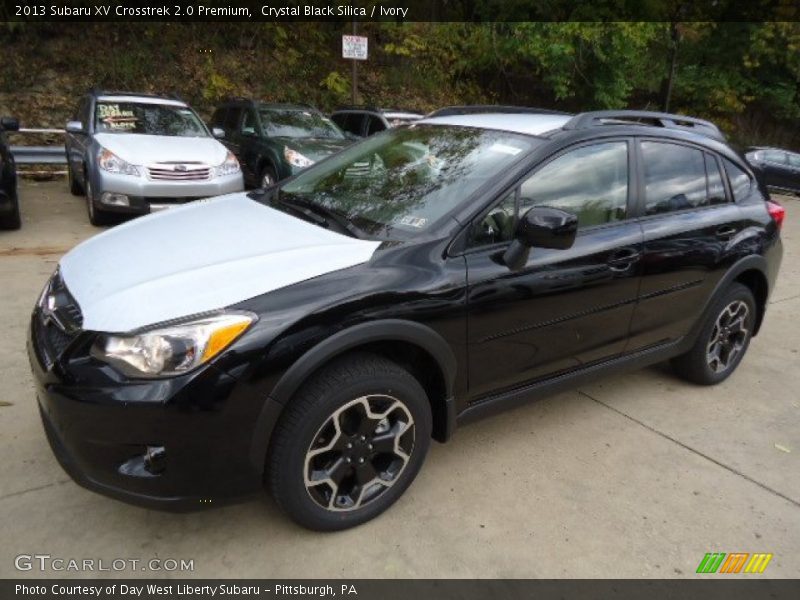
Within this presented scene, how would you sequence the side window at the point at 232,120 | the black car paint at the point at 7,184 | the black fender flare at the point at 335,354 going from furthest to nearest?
the side window at the point at 232,120 → the black car paint at the point at 7,184 → the black fender flare at the point at 335,354

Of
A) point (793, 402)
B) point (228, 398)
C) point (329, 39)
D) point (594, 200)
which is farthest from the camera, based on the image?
point (329, 39)

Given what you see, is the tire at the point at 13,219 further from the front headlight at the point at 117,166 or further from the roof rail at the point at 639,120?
the roof rail at the point at 639,120

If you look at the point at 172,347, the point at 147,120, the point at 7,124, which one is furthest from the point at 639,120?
the point at 7,124

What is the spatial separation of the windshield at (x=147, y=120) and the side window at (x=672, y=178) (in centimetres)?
624

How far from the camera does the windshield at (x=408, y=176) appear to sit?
268 cm

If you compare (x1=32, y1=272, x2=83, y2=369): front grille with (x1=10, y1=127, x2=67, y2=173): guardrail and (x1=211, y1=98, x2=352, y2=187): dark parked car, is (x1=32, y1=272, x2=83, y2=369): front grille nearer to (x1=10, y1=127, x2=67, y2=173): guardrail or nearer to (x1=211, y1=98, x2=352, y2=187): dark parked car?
(x1=211, y1=98, x2=352, y2=187): dark parked car

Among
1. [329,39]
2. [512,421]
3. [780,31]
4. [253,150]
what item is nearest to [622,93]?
[780,31]

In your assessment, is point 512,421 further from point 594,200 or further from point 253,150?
point 253,150

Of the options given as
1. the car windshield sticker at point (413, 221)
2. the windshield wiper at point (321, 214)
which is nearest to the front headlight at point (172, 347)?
the windshield wiper at point (321, 214)

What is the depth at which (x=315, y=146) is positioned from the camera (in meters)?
8.22

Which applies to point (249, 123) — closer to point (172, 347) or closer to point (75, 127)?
point (75, 127)

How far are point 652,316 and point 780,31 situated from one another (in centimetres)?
2090

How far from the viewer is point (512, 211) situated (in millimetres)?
2678

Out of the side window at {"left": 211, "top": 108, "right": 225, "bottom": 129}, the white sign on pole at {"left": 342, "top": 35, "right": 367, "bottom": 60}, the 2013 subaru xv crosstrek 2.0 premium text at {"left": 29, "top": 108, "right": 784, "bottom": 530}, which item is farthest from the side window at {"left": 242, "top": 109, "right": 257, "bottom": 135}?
the 2013 subaru xv crosstrek 2.0 premium text at {"left": 29, "top": 108, "right": 784, "bottom": 530}
